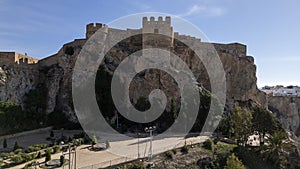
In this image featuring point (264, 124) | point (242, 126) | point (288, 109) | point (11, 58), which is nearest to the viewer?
point (242, 126)

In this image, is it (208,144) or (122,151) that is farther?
(208,144)

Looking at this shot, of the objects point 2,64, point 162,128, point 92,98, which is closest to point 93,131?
point 92,98

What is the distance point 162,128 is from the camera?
115 ft

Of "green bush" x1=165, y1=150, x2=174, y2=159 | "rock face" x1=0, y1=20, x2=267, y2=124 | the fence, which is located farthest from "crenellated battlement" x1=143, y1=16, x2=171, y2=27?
the fence

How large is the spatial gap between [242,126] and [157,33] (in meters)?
18.2

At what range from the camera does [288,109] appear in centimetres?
7056

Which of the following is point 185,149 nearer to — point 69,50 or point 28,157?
point 28,157

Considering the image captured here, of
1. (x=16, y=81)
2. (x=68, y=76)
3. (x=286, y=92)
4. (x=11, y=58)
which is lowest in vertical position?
(x=286, y=92)

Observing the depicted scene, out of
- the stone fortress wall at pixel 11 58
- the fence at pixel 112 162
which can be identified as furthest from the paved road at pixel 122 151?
the stone fortress wall at pixel 11 58

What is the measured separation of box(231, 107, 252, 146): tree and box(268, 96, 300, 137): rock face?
1633 inches

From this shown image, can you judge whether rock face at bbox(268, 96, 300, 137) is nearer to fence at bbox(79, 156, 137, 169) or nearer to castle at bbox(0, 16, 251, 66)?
castle at bbox(0, 16, 251, 66)

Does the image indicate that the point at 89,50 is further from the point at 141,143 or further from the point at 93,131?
the point at 141,143

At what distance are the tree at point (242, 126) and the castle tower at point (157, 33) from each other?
15196 mm

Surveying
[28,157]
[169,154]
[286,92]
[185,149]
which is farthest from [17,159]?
[286,92]
